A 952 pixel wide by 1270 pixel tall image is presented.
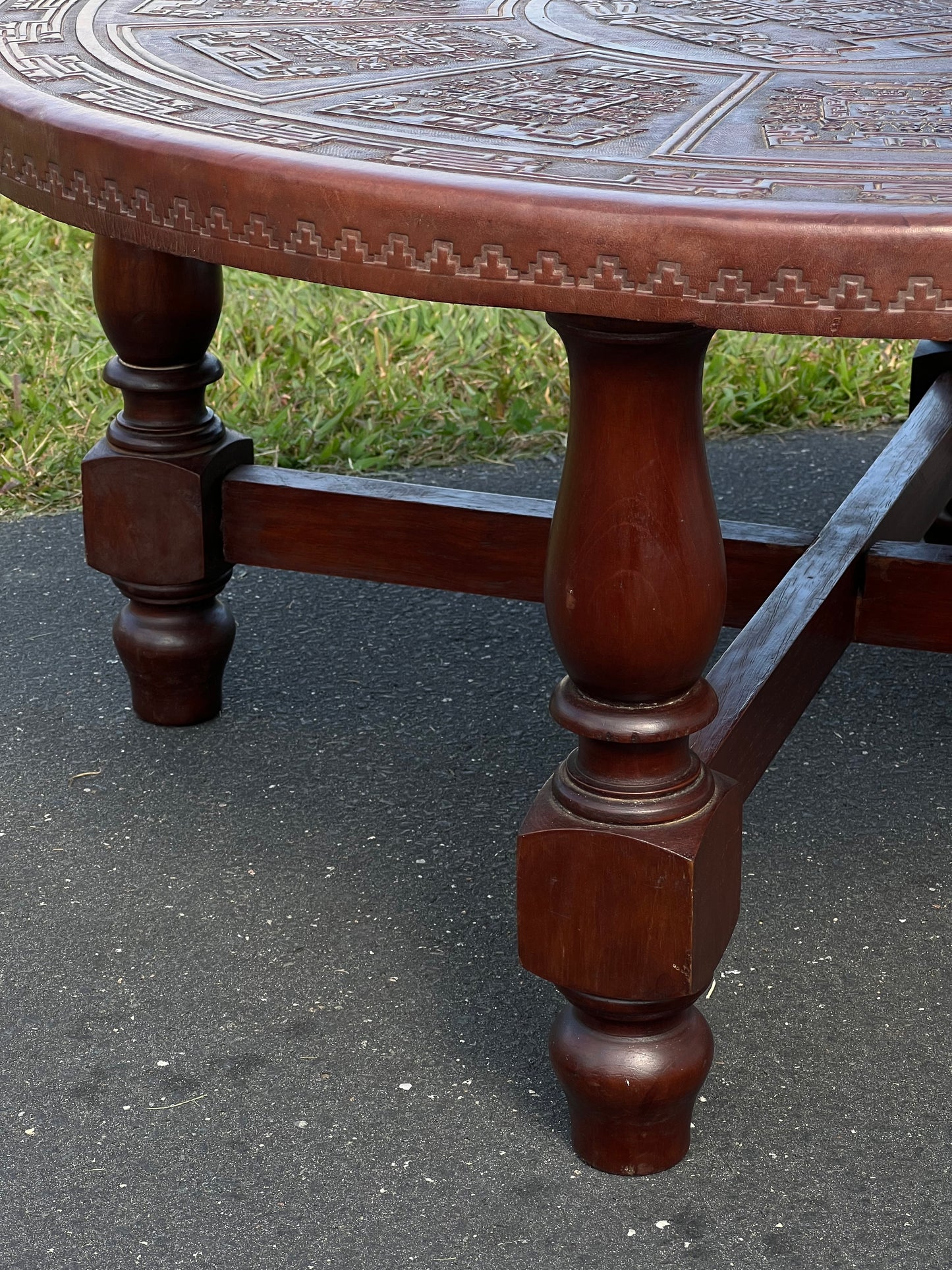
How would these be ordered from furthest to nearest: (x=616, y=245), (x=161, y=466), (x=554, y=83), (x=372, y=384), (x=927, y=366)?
(x=372, y=384) < (x=927, y=366) < (x=161, y=466) < (x=554, y=83) < (x=616, y=245)

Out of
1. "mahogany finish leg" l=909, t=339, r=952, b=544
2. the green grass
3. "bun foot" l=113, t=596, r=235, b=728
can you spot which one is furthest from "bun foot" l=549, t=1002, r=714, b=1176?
the green grass

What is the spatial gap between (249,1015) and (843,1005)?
56 cm

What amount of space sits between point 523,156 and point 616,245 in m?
0.17

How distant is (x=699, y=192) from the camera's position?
1.08m

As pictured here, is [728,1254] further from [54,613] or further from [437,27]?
[54,613]

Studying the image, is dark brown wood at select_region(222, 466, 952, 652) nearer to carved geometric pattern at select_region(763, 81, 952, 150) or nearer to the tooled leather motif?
carved geometric pattern at select_region(763, 81, 952, 150)

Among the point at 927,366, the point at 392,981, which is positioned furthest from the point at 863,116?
the point at 927,366

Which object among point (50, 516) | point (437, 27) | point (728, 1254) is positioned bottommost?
point (50, 516)

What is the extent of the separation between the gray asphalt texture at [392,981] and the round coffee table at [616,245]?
127 millimetres

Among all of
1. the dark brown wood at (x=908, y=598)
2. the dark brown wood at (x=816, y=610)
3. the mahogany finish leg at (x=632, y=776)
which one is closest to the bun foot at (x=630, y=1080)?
the mahogany finish leg at (x=632, y=776)

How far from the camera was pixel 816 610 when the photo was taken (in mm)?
1632

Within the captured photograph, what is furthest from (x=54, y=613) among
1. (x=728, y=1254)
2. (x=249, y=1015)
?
(x=728, y=1254)

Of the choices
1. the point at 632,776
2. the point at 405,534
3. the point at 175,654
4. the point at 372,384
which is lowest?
the point at 372,384

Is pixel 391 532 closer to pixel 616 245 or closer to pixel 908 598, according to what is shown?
A: pixel 908 598
